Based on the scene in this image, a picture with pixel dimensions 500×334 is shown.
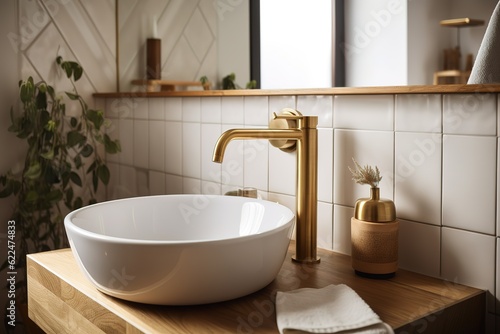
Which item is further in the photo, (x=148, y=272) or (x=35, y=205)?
(x=35, y=205)

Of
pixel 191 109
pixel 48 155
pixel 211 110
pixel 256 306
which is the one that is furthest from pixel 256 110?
pixel 48 155

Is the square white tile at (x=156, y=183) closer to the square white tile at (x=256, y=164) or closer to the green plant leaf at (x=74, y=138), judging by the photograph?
the green plant leaf at (x=74, y=138)

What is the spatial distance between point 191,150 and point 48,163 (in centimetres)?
52

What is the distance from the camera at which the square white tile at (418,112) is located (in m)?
1.02

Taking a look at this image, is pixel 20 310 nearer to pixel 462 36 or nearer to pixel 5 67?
pixel 5 67

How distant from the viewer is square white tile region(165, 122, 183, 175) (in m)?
1.74

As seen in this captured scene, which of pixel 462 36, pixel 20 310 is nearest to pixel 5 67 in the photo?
pixel 20 310

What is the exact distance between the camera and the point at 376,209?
40.5 inches

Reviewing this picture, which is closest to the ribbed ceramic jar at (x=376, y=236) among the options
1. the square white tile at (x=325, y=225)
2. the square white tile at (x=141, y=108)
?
the square white tile at (x=325, y=225)

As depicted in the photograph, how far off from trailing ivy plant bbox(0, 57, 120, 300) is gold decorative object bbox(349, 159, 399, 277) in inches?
43.5

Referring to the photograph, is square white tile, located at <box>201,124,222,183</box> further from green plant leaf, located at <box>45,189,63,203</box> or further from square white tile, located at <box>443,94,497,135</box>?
square white tile, located at <box>443,94,497,135</box>

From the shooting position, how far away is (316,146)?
1.19m

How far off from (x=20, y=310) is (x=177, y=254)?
115 centimetres

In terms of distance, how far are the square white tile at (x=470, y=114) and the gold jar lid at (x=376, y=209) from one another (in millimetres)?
173
